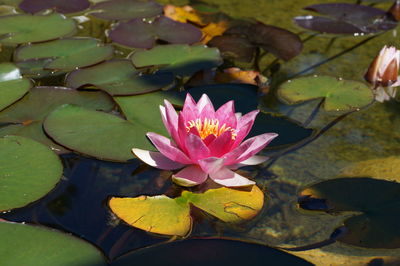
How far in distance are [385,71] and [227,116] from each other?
1.07 meters

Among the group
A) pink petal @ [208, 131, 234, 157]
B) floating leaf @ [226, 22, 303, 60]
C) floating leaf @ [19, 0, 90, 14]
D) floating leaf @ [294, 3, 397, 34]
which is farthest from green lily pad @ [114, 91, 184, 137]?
floating leaf @ [294, 3, 397, 34]

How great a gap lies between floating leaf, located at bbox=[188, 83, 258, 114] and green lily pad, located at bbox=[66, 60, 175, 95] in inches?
5.7

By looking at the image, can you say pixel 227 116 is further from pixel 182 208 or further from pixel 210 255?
pixel 210 255

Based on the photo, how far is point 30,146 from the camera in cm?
178

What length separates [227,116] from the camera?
1746 millimetres

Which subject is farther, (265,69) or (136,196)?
(265,69)

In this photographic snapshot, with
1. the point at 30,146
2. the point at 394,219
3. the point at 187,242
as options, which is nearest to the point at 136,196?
the point at 187,242

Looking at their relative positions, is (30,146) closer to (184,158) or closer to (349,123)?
(184,158)

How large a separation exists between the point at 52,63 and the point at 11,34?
1.35ft

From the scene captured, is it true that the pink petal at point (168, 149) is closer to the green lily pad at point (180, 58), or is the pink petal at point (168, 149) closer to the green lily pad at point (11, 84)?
the green lily pad at point (11, 84)

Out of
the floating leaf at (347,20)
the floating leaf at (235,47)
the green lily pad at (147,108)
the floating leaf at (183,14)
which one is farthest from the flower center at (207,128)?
the floating leaf at (347,20)

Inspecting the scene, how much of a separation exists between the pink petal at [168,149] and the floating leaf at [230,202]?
0.11m

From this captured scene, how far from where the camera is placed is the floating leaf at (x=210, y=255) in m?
1.35

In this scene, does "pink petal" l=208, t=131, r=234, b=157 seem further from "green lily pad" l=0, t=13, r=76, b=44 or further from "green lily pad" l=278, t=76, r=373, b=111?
"green lily pad" l=0, t=13, r=76, b=44
